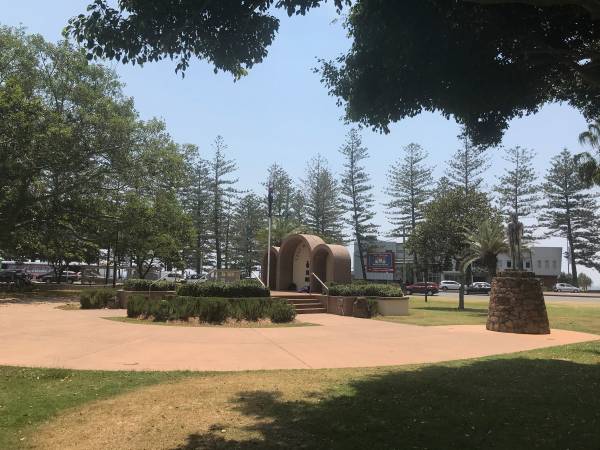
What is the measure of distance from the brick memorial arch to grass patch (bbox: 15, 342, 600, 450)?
1508cm

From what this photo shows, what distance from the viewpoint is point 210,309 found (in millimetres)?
15836

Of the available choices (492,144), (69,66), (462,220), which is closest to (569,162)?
(462,220)

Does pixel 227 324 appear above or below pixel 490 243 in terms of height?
below

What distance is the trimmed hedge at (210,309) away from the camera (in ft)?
52.3

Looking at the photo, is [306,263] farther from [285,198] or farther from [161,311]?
[285,198]

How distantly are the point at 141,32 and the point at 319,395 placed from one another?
16.3ft

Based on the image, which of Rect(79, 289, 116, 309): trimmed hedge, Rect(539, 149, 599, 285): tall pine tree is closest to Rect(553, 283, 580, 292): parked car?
Rect(539, 149, 599, 285): tall pine tree

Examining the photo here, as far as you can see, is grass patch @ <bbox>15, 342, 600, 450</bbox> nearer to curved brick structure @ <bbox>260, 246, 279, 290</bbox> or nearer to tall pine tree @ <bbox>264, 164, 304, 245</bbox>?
curved brick structure @ <bbox>260, 246, 279, 290</bbox>

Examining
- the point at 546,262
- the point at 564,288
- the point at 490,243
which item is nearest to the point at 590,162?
the point at 490,243

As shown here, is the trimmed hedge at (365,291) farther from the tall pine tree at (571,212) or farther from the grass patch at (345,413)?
the tall pine tree at (571,212)

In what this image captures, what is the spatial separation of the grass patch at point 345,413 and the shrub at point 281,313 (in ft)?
26.2

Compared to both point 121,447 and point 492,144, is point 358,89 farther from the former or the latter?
point 121,447

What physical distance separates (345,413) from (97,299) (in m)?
16.9

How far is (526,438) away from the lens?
16.9 feet
